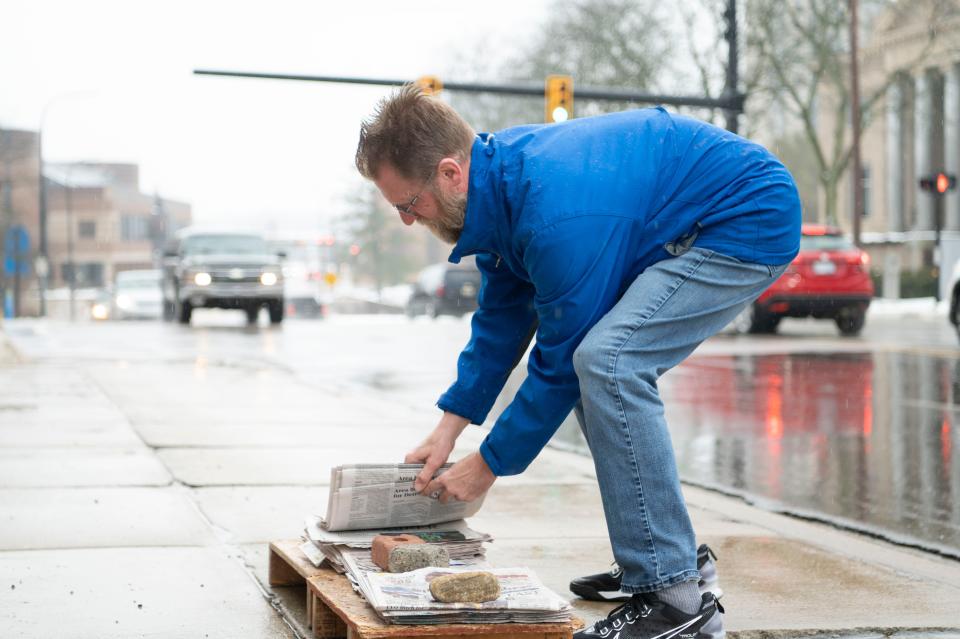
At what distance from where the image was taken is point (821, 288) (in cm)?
1944

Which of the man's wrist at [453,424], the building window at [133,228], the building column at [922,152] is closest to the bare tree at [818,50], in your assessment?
the building column at [922,152]

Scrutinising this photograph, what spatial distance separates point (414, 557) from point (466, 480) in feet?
0.78

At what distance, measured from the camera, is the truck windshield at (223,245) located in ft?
83.6

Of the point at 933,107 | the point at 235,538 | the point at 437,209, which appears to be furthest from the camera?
the point at 933,107

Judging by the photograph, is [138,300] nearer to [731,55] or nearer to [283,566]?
[731,55]

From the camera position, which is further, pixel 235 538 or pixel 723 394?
pixel 723 394

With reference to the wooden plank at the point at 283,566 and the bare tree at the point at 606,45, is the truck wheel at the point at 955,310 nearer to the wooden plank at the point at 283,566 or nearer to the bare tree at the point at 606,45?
the wooden plank at the point at 283,566

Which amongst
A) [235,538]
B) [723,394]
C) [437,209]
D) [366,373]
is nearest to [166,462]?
[235,538]

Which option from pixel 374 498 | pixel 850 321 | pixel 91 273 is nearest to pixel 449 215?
pixel 374 498

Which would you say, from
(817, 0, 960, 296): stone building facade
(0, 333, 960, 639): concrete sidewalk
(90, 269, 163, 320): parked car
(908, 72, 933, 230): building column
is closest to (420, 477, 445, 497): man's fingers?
(0, 333, 960, 639): concrete sidewalk

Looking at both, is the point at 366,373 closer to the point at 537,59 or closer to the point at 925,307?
the point at 925,307

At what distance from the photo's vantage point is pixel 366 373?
43.8 ft

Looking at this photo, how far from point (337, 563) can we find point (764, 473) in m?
3.86

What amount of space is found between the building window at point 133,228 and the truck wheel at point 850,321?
81.3 meters
